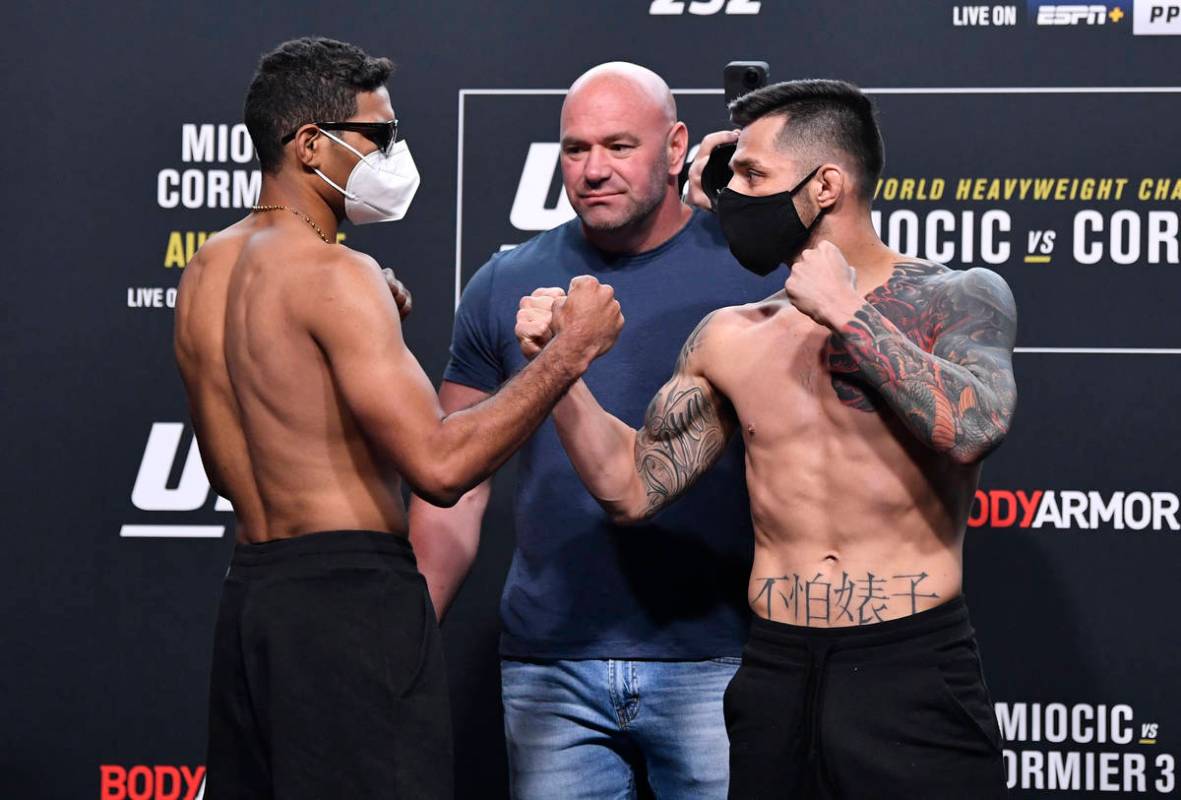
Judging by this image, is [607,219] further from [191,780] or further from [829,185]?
[191,780]

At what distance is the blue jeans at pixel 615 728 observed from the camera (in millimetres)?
2346

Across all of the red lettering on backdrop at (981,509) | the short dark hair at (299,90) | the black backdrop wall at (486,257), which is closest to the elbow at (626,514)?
the short dark hair at (299,90)

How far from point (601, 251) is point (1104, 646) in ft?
4.59

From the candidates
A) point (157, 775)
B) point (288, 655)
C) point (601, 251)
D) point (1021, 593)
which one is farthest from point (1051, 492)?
point (157, 775)

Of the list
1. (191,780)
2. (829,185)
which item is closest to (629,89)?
(829,185)

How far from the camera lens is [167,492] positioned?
3145 millimetres

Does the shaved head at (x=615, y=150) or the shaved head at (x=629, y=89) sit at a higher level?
the shaved head at (x=629, y=89)

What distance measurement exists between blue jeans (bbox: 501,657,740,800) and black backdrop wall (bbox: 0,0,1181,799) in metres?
0.68

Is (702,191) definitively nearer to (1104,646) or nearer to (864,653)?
(864,653)

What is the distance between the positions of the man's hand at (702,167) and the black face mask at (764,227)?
0.29m

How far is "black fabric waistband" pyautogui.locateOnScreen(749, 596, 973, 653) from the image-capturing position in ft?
6.28

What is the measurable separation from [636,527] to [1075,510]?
1090 mm

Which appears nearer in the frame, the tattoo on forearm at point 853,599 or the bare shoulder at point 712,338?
the tattoo on forearm at point 853,599

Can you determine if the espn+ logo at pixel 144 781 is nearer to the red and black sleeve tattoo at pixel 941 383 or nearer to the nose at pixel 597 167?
the nose at pixel 597 167
